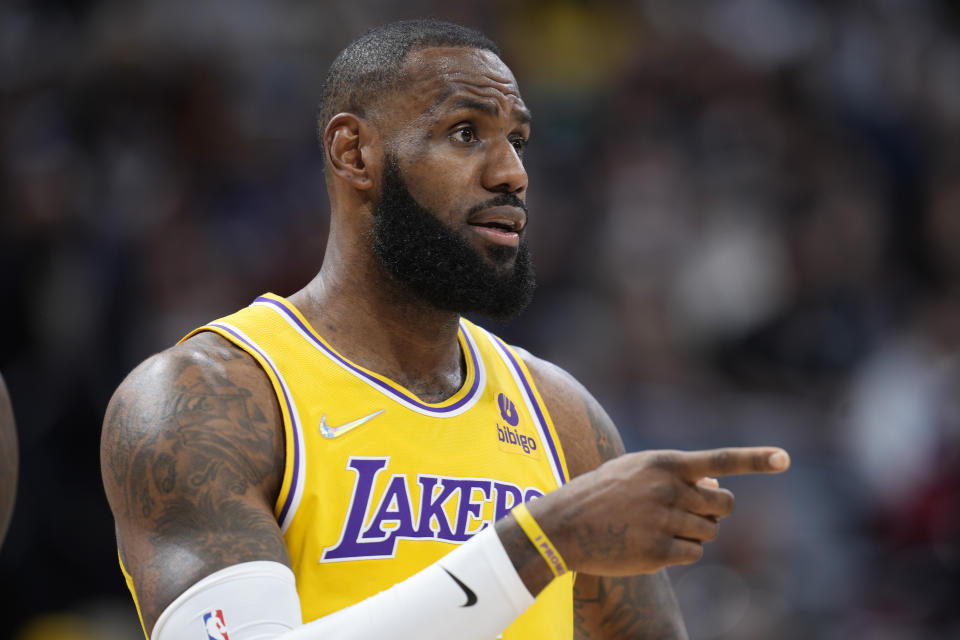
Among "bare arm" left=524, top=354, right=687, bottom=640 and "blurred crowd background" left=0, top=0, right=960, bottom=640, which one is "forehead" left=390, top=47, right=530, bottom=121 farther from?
"blurred crowd background" left=0, top=0, right=960, bottom=640

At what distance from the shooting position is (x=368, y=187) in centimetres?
345

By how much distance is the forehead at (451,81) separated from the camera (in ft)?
10.9

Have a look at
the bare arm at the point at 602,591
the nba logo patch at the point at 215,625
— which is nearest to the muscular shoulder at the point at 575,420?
the bare arm at the point at 602,591

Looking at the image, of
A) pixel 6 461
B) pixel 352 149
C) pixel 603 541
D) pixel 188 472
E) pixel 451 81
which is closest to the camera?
pixel 6 461

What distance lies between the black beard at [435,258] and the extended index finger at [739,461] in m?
1.02

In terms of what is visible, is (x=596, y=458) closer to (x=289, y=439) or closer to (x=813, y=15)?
(x=289, y=439)

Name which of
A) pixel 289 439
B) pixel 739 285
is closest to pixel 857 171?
pixel 739 285

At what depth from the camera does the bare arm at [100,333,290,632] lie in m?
2.69

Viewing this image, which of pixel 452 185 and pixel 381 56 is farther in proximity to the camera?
pixel 381 56

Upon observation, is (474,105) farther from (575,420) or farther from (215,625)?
(215,625)

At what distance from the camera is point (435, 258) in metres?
3.33

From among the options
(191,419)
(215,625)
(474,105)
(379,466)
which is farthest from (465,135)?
(215,625)

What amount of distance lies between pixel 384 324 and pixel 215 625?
1058mm

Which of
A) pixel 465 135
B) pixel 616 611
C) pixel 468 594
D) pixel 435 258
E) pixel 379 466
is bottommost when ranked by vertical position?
pixel 616 611
